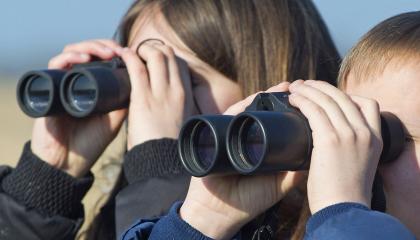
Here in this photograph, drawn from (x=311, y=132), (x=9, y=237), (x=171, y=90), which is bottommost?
(x=9, y=237)

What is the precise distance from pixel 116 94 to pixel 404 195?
2.77ft

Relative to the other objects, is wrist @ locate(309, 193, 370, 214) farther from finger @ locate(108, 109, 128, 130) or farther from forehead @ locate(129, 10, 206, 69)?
finger @ locate(108, 109, 128, 130)

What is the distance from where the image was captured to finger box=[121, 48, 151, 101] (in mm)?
2227

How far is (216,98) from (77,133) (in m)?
0.43

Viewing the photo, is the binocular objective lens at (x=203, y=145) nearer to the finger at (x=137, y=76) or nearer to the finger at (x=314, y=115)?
the finger at (x=314, y=115)

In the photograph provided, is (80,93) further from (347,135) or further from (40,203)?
(347,135)

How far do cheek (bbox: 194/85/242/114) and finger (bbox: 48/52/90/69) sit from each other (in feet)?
1.11

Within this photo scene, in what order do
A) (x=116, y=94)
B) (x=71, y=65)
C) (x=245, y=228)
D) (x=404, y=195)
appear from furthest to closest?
(x=71, y=65) → (x=116, y=94) → (x=245, y=228) → (x=404, y=195)

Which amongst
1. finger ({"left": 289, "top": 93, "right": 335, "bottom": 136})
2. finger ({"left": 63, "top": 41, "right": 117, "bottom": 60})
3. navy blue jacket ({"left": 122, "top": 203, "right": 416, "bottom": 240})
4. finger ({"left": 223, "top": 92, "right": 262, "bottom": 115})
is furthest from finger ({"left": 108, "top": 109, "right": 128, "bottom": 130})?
navy blue jacket ({"left": 122, "top": 203, "right": 416, "bottom": 240})

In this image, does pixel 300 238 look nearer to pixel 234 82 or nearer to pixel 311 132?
pixel 311 132

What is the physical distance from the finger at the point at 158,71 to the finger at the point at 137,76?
0.01m

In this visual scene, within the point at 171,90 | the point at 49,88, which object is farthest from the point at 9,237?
the point at 171,90

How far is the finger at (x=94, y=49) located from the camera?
2406mm

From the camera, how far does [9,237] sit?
2303 mm
